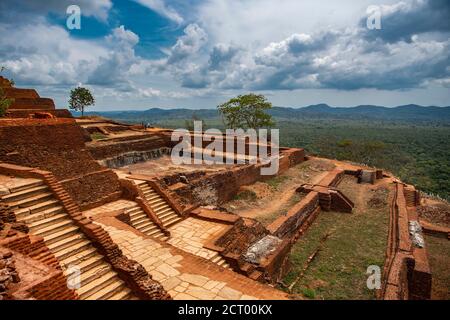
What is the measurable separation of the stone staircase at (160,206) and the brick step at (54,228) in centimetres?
327

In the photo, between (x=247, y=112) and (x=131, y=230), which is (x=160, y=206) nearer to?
(x=131, y=230)

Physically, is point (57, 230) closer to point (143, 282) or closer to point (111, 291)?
point (111, 291)

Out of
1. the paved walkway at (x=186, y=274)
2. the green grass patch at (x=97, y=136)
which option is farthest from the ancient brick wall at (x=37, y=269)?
the green grass patch at (x=97, y=136)

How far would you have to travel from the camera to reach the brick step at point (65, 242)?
5.68 meters

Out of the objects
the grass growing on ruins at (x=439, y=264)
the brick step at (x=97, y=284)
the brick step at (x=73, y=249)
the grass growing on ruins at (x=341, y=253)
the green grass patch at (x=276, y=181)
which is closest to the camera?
the brick step at (x=97, y=284)

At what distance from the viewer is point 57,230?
6.07 m

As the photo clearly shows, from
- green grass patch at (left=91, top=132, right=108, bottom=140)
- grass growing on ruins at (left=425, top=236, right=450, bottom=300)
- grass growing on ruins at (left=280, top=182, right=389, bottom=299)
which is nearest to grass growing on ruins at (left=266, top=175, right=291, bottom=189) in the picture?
grass growing on ruins at (left=280, top=182, right=389, bottom=299)

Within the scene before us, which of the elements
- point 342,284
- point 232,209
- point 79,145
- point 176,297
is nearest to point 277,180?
point 232,209

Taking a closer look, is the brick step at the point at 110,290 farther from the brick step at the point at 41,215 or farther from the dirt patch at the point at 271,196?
the dirt patch at the point at 271,196

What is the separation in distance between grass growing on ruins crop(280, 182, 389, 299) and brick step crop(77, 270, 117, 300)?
4.98 m

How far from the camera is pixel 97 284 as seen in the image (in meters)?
5.32

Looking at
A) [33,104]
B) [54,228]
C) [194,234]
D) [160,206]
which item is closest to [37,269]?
[54,228]

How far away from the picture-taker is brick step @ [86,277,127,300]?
16.9 feet

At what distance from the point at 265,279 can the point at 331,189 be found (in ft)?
A: 27.6
